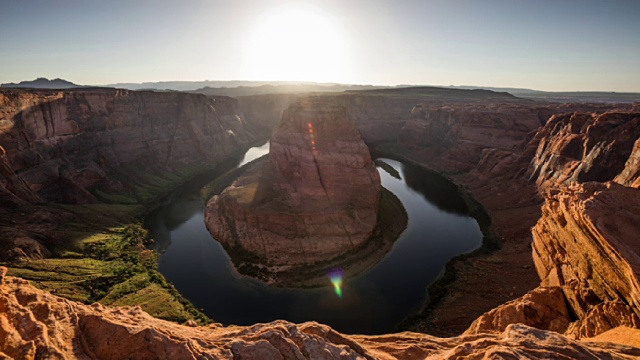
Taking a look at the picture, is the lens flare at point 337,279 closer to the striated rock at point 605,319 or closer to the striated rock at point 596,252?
the striated rock at point 596,252

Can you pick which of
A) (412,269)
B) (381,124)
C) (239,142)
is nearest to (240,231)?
(412,269)

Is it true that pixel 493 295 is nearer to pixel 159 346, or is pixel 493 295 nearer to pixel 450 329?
pixel 450 329

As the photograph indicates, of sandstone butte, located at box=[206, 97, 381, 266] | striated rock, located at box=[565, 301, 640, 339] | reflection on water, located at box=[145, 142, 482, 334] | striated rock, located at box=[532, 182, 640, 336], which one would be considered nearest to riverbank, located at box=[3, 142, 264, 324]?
reflection on water, located at box=[145, 142, 482, 334]

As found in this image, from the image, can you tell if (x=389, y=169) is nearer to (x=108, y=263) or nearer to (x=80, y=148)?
(x=108, y=263)

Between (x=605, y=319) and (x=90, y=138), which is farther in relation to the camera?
(x=90, y=138)

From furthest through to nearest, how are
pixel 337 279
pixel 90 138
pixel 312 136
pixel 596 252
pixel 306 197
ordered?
pixel 90 138
pixel 312 136
pixel 306 197
pixel 337 279
pixel 596 252

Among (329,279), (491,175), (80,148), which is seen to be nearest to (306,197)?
(329,279)

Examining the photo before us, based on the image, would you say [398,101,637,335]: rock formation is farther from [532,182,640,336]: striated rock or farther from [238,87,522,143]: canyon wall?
[238,87,522,143]: canyon wall

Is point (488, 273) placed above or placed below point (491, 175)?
below
